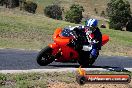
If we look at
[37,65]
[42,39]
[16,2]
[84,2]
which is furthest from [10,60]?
[84,2]

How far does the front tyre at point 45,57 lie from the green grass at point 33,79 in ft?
6.09

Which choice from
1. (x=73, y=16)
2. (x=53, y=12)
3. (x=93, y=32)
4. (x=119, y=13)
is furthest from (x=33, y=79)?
(x=53, y=12)

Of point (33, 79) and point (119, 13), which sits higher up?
point (33, 79)

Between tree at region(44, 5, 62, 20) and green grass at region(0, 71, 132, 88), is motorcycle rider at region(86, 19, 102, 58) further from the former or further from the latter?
tree at region(44, 5, 62, 20)

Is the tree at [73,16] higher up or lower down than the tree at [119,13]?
lower down

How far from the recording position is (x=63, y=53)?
46.4 feet

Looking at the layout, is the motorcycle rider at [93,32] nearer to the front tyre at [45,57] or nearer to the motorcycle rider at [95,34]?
the motorcycle rider at [95,34]

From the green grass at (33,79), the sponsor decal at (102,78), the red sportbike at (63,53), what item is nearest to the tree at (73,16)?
the red sportbike at (63,53)

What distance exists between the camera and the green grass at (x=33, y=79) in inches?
397

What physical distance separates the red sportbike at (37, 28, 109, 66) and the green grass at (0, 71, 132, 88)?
1902 millimetres

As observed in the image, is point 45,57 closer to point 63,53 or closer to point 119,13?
point 63,53

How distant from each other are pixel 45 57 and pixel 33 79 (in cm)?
314

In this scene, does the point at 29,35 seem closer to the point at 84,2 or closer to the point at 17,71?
the point at 17,71

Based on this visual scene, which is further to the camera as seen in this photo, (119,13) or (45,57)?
(119,13)
